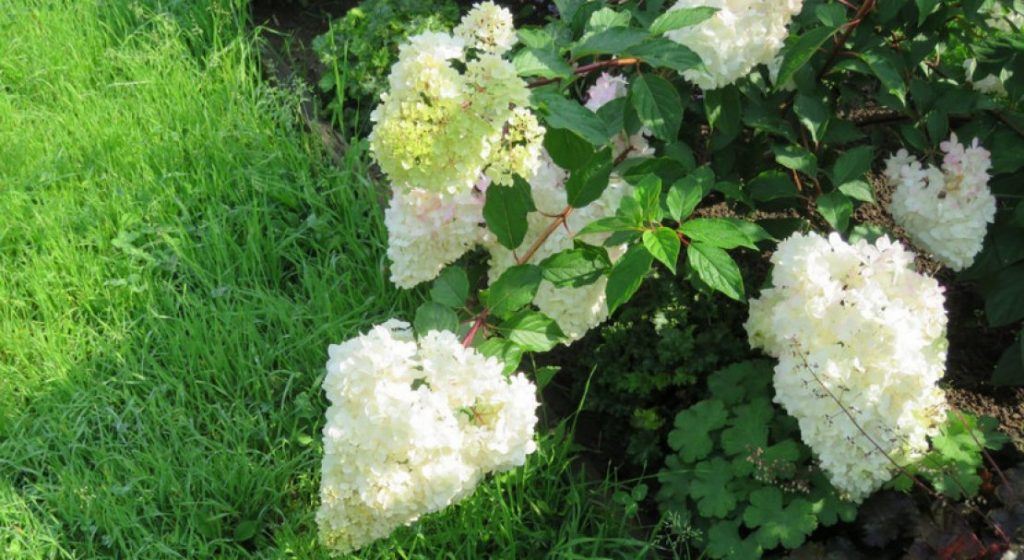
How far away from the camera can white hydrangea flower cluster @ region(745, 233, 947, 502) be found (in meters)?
1.84

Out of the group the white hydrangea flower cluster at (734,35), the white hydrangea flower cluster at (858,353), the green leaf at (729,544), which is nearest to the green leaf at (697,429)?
the green leaf at (729,544)

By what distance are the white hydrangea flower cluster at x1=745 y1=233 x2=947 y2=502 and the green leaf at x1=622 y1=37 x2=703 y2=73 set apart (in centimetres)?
38

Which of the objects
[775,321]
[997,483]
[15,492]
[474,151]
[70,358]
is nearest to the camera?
[474,151]

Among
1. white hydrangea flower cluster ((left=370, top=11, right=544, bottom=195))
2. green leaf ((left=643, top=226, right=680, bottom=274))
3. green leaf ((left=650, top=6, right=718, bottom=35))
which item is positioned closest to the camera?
white hydrangea flower cluster ((left=370, top=11, right=544, bottom=195))

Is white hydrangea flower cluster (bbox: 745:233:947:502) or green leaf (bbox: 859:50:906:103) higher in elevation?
green leaf (bbox: 859:50:906:103)

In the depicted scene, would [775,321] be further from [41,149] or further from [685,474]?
[41,149]

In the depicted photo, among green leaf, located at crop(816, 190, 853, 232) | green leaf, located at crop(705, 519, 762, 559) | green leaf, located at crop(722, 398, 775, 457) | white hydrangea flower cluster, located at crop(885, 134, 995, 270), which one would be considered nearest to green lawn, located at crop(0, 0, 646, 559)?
green leaf, located at crop(705, 519, 762, 559)

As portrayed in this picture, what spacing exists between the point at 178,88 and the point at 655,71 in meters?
1.64

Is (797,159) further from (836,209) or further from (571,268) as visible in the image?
(571,268)

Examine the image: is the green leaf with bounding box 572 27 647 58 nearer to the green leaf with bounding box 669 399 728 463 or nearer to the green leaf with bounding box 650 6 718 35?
the green leaf with bounding box 650 6 718 35

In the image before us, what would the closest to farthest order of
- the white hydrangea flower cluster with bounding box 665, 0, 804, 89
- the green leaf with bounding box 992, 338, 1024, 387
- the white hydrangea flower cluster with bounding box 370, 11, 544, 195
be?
the white hydrangea flower cluster with bounding box 370, 11, 544, 195 → the white hydrangea flower cluster with bounding box 665, 0, 804, 89 → the green leaf with bounding box 992, 338, 1024, 387

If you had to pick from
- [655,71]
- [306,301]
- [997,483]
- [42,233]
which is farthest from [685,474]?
[42,233]

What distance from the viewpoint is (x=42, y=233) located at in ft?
9.50

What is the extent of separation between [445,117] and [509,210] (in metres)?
0.31
